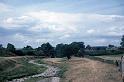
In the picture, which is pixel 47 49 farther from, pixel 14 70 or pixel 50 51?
pixel 14 70

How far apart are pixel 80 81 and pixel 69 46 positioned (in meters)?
93.0

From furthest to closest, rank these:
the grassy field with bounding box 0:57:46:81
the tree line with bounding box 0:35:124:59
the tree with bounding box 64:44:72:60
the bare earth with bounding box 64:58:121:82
Result: 1. the tree line with bounding box 0:35:124:59
2. the tree with bounding box 64:44:72:60
3. the grassy field with bounding box 0:57:46:81
4. the bare earth with bounding box 64:58:121:82

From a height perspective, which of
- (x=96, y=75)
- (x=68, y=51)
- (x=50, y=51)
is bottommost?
(x=96, y=75)

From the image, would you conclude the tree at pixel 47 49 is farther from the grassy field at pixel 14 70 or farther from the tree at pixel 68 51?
the grassy field at pixel 14 70

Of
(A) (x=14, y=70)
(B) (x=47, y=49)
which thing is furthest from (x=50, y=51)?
(A) (x=14, y=70)

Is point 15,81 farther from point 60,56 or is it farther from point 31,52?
point 31,52

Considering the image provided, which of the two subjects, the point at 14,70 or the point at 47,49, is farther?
the point at 47,49

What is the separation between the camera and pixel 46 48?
588 ft

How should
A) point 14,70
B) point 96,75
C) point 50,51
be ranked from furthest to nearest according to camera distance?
point 50,51
point 14,70
point 96,75

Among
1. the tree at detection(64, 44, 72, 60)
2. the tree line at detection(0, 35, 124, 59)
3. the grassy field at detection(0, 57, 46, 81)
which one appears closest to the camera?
the grassy field at detection(0, 57, 46, 81)

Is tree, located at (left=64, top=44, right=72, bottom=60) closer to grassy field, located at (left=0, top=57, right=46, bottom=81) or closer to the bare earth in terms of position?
grassy field, located at (left=0, top=57, right=46, bottom=81)

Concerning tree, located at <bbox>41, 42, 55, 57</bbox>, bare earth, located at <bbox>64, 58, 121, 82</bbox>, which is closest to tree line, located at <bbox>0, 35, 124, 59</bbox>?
tree, located at <bbox>41, 42, 55, 57</bbox>

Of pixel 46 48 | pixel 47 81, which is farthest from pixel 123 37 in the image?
pixel 47 81

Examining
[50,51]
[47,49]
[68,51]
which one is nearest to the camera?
[68,51]
